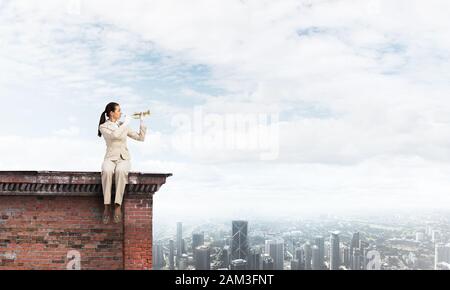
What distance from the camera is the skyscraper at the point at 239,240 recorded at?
21.5 meters

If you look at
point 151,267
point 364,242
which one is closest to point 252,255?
point 364,242

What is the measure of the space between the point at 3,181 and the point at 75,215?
1566 mm

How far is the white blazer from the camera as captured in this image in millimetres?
11445

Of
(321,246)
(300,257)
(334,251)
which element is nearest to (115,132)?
(334,251)

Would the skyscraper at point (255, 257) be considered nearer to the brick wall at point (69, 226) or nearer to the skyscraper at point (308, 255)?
the skyscraper at point (308, 255)

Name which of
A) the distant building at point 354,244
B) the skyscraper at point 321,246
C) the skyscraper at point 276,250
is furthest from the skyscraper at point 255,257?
the distant building at point 354,244

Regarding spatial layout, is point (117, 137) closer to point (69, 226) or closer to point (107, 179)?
point (107, 179)

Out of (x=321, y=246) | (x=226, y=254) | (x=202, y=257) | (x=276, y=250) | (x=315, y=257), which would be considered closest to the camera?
(x=202, y=257)

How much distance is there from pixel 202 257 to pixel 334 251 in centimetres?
811

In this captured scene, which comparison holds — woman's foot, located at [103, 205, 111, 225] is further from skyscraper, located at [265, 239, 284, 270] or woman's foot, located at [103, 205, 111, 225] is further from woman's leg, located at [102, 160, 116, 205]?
skyscraper, located at [265, 239, 284, 270]

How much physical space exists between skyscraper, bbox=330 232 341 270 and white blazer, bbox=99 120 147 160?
1400 centimetres

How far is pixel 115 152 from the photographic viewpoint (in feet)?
38.0

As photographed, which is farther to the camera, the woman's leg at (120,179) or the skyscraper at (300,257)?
the skyscraper at (300,257)
